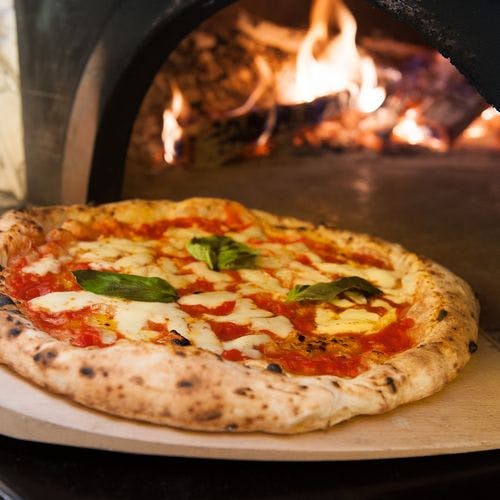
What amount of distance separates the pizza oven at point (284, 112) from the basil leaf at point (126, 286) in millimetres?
1017

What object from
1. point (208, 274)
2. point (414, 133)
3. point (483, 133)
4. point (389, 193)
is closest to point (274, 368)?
point (208, 274)

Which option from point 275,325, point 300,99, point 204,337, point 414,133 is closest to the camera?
point 204,337

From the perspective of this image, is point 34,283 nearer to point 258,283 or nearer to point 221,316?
point 221,316

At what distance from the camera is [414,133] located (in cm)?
602

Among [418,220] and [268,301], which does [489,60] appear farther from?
[418,220]

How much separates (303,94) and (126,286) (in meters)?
3.62

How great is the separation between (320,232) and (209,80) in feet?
8.64

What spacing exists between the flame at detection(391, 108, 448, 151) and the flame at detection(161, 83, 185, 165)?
5.50ft

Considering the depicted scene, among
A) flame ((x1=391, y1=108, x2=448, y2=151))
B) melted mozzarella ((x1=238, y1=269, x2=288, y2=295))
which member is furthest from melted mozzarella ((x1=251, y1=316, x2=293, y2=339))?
flame ((x1=391, y1=108, x2=448, y2=151))

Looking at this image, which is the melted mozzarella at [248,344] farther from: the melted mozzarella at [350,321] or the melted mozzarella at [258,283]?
the melted mozzarella at [258,283]

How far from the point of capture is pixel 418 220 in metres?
4.21

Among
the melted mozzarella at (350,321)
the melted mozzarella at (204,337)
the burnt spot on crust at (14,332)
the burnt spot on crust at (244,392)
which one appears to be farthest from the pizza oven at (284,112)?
the burnt spot on crust at (14,332)

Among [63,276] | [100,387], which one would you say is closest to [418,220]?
[63,276]

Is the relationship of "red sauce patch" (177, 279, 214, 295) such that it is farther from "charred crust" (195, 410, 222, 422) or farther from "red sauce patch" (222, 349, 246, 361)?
"charred crust" (195, 410, 222, 422)
